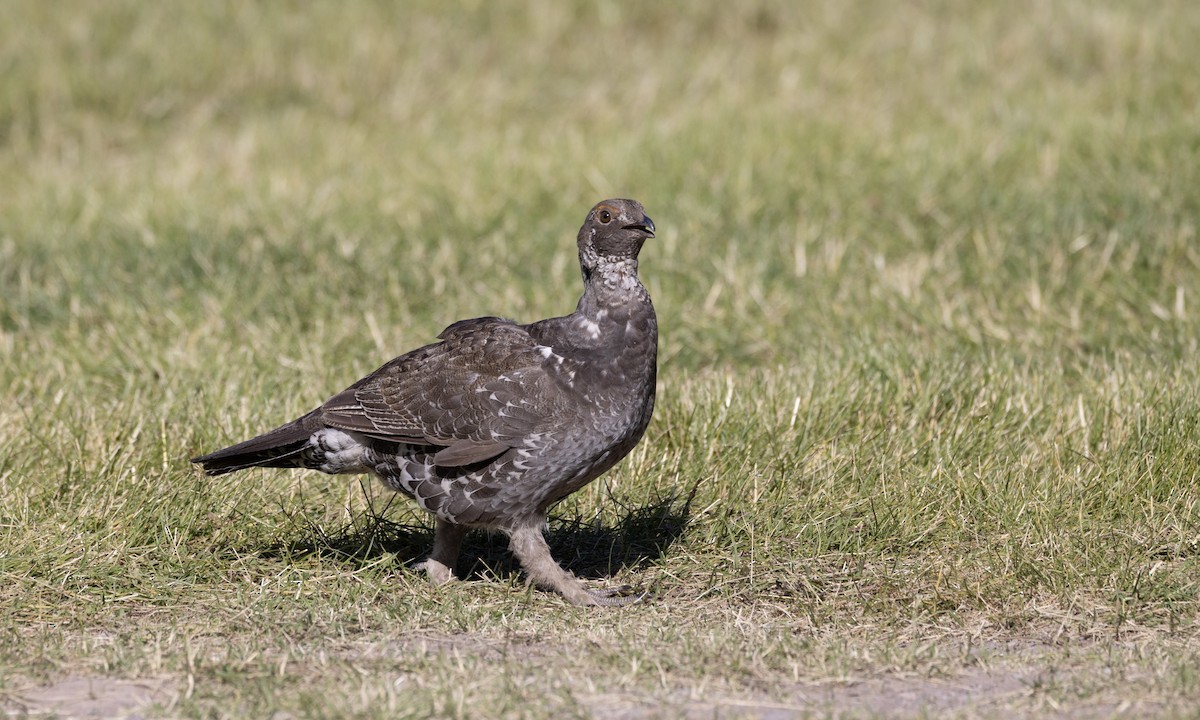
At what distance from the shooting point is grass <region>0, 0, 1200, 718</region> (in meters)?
4.77

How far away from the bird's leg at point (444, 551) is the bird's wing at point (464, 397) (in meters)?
0.35

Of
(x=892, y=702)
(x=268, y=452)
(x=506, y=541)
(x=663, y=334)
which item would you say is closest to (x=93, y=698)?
(x=268, y=452)

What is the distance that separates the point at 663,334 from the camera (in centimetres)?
812

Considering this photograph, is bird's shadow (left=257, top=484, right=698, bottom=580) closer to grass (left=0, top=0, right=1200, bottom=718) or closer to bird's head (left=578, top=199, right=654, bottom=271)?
grass (left=0, top=0, right=1200, bottom=718)

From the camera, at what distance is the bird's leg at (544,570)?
5371 millimetres

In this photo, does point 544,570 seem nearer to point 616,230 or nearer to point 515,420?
point 515,420

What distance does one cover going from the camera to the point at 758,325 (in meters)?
8.13

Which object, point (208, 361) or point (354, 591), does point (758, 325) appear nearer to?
point (208, 361)

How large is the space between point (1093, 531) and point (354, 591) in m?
2.77

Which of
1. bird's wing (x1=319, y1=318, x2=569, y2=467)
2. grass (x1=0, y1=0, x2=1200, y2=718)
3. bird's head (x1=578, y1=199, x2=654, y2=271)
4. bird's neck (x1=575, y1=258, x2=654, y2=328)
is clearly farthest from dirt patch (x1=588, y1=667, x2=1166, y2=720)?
bird's head (x1=578, y1=199, x2=654, y2=271)

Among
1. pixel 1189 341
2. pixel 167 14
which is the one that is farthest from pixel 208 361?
pixel 167 14

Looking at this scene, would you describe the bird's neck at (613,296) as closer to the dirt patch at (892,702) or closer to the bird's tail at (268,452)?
the bird's tail at (268,452)

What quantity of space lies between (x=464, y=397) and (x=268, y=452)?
31.7 inches

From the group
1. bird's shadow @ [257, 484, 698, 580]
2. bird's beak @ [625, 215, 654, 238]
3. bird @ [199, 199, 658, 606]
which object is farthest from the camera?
bird's shadow @ [257, 484, 698, 580]
